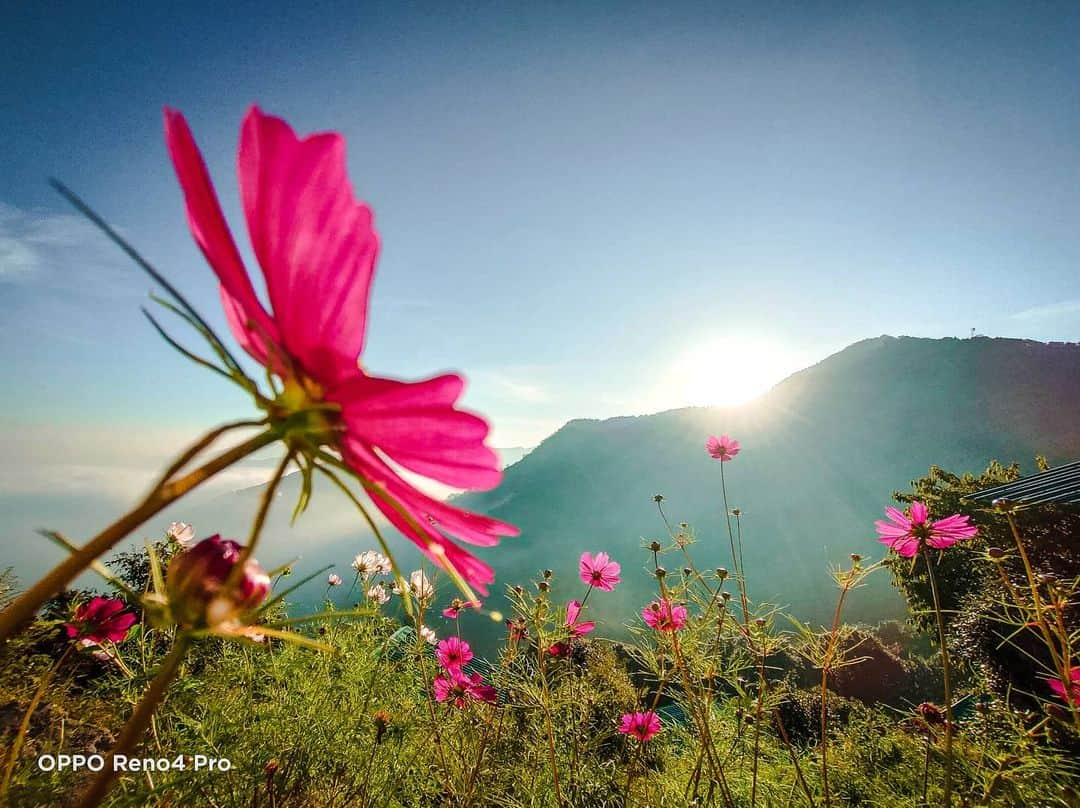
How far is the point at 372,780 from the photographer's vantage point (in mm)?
2000

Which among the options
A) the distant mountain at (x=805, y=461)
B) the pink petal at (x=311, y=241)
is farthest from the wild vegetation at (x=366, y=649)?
the distant mountain at (x=805, y=461)

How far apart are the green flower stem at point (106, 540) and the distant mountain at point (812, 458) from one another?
39.7m

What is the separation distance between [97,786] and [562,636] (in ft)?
6.10

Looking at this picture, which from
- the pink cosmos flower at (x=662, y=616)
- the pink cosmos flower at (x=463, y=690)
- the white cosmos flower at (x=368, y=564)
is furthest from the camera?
the white cosmos flower at (x=368, y=564)

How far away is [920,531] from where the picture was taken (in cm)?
140

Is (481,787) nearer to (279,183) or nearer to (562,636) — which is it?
(562,636)

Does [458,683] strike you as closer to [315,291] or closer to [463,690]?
[463,690]

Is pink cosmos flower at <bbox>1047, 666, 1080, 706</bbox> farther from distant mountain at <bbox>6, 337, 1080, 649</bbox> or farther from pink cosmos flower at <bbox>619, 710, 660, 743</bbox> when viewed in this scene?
distant mountain at <bbox>6, 337, 1080, 649</bbox>

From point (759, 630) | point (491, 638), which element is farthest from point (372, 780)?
point (491, 638)

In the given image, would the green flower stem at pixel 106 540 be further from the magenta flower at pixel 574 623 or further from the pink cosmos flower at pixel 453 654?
the pink cosmos flower at pixel 453 654

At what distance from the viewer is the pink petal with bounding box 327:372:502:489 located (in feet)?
0.89

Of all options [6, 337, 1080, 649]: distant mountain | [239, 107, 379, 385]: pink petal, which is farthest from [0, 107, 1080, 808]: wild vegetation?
[6, 337, 1080, 649]: distant mountain

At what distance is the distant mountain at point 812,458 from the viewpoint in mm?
47438

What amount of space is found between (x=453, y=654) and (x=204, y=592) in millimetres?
2518
